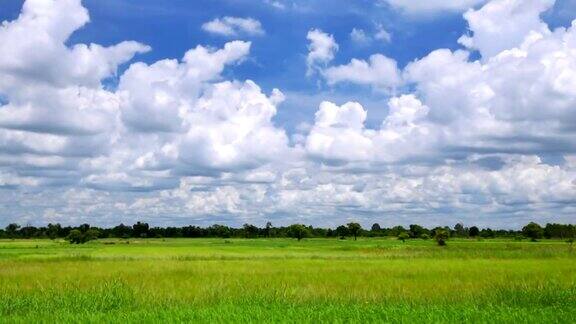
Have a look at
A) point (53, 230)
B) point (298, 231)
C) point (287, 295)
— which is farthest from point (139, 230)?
point (287, 295)

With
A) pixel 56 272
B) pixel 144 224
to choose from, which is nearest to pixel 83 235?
pixel 144 224

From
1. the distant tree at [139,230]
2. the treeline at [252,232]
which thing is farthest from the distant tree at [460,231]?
the distant tree at [139,230]

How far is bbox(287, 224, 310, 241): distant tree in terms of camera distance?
490 feet

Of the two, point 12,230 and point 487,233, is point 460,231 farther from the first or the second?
point 12,230

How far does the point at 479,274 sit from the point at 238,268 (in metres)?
14.3

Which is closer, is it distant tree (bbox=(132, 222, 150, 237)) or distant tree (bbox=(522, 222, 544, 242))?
distant tree (bbox=(522, 222, 544, 242))

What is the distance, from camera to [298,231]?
150000 mm

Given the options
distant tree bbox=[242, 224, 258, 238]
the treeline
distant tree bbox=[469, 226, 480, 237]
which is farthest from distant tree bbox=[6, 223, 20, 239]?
distant tree bbox=[469, 226, 480, 237]

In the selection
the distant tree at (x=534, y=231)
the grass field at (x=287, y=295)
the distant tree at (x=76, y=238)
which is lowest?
the grass field at (x=287, y=295)

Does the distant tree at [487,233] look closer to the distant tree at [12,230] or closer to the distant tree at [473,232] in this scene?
the distant tree at [473,232]

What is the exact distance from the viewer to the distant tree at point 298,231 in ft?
490

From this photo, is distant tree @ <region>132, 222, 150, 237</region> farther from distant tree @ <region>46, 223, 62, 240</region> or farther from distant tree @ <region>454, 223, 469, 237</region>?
distant tree @ <region>454, 223, 469, 237</region>

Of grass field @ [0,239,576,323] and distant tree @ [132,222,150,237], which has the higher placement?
distant tree @ [132,222,150,237]

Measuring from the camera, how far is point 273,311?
16.3 metres
